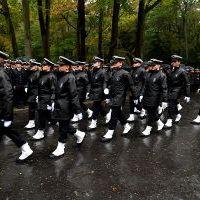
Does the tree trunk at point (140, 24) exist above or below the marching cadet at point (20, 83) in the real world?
above

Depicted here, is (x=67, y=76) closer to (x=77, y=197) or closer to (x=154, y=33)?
(x=77, y=197)

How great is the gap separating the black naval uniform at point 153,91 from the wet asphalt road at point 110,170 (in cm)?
76

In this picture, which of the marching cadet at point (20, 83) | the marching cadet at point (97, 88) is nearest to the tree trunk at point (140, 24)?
the marching cadet at point (20, 83)

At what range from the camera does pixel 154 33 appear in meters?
40.1

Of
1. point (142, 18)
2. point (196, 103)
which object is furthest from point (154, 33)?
point (196, 103)

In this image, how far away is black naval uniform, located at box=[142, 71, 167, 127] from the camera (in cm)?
1016

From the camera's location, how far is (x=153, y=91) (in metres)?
10.2

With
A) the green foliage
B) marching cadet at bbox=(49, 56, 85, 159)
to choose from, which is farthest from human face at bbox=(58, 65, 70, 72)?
the green foliage

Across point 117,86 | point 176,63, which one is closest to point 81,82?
point 117,86

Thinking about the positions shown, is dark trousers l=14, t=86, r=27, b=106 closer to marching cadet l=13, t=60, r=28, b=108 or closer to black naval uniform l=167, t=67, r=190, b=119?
marching cadet l=13, t=60, r=28, b=108

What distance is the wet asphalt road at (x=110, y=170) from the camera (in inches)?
254

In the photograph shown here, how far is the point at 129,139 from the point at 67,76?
9.01 ft

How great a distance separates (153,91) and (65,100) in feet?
9.50

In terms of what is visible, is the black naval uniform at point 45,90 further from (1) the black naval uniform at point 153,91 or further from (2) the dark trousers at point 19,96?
(2) the dark trousers at point 19,96
